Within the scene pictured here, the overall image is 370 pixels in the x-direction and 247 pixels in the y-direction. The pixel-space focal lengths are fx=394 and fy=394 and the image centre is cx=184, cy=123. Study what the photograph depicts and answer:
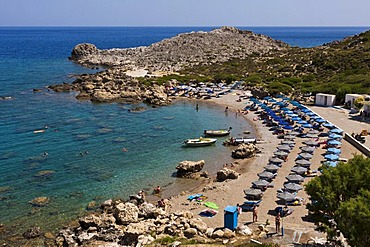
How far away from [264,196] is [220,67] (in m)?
71.4

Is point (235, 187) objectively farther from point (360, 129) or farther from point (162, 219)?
point (360, 129)

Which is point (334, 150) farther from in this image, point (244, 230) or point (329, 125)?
point (244, 230)

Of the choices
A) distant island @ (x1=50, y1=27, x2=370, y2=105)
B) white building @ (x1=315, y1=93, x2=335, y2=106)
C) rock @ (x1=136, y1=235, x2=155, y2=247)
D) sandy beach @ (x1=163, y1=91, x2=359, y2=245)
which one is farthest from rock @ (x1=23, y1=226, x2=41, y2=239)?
white building @ (x1=315, y1=93, x2=335, y2=106)

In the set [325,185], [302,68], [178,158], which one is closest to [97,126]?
[178,158]

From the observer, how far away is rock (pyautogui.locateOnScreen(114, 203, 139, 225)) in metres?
25.2

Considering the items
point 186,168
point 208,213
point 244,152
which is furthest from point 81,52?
point 208,213

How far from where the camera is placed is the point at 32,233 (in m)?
24.7

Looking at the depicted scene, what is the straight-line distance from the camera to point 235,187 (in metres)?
31.2

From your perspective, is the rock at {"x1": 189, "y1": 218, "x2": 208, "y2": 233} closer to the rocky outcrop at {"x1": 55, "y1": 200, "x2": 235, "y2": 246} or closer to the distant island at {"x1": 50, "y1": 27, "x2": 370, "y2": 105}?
the rocky outcrop at {"x1": 55, "y1": 200, "x2": 235, "y2": 246}

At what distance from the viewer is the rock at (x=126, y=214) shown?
82.7 ft

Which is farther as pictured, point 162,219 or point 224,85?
point 224,85

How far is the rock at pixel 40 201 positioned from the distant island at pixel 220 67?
3600 centimetres

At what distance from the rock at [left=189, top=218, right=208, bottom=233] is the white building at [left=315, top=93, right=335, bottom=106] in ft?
127

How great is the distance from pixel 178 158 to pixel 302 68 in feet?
177
